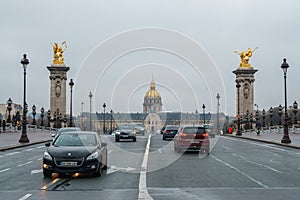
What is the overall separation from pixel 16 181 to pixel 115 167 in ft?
15.7

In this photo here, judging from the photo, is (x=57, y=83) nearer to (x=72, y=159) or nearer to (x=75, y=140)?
(x=75, y=140)

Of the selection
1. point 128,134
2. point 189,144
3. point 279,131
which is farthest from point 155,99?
point 189,144

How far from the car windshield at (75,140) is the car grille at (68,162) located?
4.48 ft

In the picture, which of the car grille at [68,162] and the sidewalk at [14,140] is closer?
the car grille at [68,162]

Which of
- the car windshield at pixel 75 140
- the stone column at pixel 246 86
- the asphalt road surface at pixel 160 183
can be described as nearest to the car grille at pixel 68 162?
the asphalt road surface at pixel 160 183

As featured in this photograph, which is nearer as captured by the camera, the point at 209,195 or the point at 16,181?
the point at 209,195

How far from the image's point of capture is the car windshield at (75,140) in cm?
1507

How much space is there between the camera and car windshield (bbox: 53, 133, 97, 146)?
15069mm

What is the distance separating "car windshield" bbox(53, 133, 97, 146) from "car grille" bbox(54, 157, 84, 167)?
1.37m

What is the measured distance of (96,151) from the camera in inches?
565

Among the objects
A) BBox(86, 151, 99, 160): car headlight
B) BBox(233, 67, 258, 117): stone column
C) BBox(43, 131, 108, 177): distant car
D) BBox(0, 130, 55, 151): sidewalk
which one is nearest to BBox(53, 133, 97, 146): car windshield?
BBox(43, 131, 108, 177): distant car

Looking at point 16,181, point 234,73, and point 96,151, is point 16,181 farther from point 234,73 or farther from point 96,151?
point 234,73

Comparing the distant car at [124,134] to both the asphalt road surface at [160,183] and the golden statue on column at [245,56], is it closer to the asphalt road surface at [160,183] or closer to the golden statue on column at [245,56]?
the asphalt road surface at [160,183]

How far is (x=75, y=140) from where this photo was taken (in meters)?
15.3
